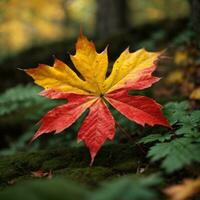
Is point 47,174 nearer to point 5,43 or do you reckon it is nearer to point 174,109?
point 174,109

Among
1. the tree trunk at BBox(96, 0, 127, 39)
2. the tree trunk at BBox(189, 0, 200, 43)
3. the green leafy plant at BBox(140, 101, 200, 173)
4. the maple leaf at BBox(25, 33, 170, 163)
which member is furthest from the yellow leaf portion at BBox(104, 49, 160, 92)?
the tree trunk at BBox(96, 0, 127, 39)

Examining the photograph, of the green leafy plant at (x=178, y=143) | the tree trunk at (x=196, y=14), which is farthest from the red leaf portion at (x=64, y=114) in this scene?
the tree trunk at (x=196, y=14)

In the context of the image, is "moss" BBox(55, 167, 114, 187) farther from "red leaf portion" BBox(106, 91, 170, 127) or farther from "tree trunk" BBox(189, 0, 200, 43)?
"tree trunk" BBox(189, 0, 200, 43)

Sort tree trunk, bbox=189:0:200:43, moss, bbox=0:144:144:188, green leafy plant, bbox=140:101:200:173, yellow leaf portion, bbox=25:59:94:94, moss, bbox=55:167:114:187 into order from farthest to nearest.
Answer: tree trunk, bbox=189:0:200:43
yellow leaf portion, bbox=25:59:94:94
moss, bbox=0:144:144:188
moss, bbox=55:167:114:187
green leafy plant, bbox=140:101:200:173

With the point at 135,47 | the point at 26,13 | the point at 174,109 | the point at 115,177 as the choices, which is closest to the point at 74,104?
the point at 115,177

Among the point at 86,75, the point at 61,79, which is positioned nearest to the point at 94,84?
the point at 86,75

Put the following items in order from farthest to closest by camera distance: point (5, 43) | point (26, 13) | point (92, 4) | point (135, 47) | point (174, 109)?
1. point (92, 4)
2. point (5, 43)
3. point (26, 13)
4. point (135, 47)
5. point (174, 109)
